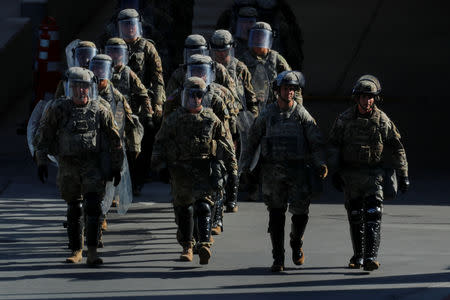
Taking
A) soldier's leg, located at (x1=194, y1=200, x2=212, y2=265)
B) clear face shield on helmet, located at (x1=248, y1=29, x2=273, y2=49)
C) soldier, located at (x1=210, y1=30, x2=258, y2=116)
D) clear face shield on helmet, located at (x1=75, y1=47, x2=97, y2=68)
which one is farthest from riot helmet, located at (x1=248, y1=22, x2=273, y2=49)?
soldier's leg, located at (x1=194, y1=200, x2=212, y2=265)

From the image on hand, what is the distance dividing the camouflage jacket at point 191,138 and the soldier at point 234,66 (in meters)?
2.42

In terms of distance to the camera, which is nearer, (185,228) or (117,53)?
(185,228)

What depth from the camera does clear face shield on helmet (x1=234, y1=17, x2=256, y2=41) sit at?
57.2 ft

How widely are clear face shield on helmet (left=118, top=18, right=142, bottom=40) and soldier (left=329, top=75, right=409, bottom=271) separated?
13.9 feet

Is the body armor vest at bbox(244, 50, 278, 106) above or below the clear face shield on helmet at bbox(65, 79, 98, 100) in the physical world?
below

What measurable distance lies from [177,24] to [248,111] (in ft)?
23.9

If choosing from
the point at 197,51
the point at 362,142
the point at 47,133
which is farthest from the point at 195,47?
the point at 362,142

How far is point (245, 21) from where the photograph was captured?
57.3 feet

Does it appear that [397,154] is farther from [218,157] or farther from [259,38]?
[259,38]

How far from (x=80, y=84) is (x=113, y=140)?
0.61 metres

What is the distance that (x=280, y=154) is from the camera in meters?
12.8

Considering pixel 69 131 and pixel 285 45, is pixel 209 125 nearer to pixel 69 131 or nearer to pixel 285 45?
pixel 69 131

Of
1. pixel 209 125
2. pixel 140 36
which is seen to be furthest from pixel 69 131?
pixel 140 36

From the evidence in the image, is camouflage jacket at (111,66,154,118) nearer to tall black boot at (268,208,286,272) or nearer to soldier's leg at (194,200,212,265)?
soldier's leg at (194,200,212,265)
